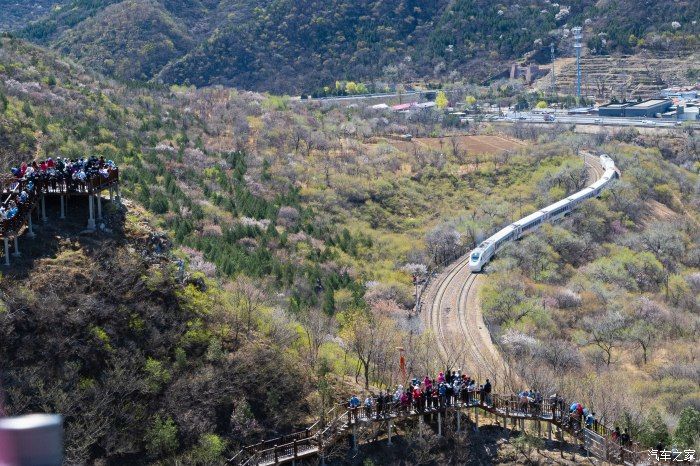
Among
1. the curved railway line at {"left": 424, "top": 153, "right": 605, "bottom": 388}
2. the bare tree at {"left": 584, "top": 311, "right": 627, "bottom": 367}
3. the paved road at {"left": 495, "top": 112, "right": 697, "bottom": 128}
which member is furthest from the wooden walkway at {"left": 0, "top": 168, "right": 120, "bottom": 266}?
the paved road at {"left": 495, "top": 112, "right": 697, "bottom": 128}

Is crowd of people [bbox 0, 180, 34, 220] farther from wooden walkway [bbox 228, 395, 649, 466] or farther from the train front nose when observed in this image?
the train front nose

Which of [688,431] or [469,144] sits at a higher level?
[469,144]

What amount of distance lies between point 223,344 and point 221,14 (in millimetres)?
122484

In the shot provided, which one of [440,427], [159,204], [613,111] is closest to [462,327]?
[440,427]

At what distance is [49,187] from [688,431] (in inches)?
817

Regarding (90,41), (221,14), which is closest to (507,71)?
(221,14)

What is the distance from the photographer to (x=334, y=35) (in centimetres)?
13925

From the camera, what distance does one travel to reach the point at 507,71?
445ft

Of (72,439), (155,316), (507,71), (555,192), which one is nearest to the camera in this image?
(72,439)

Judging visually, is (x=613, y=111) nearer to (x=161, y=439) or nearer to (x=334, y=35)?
(x=334, y=35)

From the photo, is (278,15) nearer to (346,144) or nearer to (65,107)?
(346,144)

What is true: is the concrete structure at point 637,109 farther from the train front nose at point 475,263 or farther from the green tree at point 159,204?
the green tree at point 159,204

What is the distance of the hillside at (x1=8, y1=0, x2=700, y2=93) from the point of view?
120500 mm

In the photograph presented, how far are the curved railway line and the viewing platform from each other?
42.7 feet
